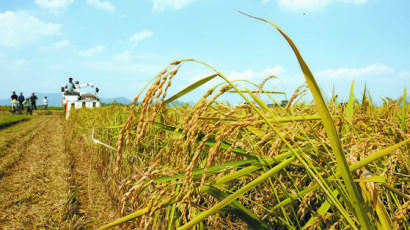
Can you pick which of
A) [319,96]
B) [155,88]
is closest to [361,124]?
[319,96]

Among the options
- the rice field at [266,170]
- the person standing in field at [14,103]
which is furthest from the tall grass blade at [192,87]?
the person standing in field at [14,103]

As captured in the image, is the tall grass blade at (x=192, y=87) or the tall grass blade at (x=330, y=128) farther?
the tall grass blade at (x=192, y=87)

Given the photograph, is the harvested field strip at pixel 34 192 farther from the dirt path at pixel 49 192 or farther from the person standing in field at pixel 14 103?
the person standing in field at pixel 14 103

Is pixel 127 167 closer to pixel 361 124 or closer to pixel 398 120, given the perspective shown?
pixel 361 124

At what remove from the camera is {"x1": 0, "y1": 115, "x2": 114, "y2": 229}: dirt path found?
8.39ft

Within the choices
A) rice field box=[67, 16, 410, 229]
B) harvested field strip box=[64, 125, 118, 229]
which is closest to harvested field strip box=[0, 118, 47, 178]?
harvested field strip box=[64, 125, 118, 229]

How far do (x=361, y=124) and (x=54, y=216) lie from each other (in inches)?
120

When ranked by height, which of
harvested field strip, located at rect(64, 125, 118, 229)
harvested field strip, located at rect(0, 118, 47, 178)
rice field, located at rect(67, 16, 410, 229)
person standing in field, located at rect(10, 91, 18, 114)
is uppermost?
person standing in field, located at rect(10, 91, 18, 114)

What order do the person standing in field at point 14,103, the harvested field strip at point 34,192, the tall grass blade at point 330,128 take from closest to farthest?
the tall grass blade at point 330,128 → the harvested field strip at point 34,192 → the person standing in field at point 14,103

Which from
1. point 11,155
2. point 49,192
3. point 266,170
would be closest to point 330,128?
point 266,170

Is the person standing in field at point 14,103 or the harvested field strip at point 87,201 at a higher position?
the person standing in field at point 14,103

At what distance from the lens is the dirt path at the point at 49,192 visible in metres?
2.56

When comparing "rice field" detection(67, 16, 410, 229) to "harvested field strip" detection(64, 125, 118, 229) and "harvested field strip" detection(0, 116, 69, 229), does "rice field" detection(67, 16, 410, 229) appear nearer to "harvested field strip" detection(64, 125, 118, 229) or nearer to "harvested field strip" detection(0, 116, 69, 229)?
"harvested field strip" detection(64, 125, 118, 229)

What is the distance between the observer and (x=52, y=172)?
4.29 meters
